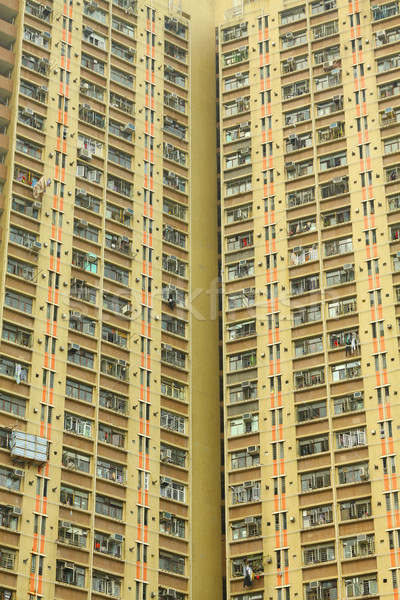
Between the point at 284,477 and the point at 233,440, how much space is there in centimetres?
482

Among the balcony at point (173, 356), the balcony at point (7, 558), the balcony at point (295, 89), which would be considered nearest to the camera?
the balcony at point (7, 558)

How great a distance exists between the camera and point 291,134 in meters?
90.2

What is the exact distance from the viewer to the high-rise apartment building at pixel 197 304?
76.6 meters

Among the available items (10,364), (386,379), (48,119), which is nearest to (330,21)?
(48,119)

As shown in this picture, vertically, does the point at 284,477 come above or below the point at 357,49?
below

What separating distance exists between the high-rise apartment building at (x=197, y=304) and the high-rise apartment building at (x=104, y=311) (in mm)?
141

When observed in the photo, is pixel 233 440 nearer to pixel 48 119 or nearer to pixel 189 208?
pixel 189 208

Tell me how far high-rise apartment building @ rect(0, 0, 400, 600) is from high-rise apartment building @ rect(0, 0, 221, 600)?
14cm

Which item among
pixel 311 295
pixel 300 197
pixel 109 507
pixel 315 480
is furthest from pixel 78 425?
pixel 300 197

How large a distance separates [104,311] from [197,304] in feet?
29.6

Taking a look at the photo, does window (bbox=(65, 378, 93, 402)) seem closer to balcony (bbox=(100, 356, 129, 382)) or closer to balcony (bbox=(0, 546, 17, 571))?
balcony (bbox=(100, 356, 129, 382))

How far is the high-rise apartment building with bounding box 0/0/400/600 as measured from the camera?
7656 cm

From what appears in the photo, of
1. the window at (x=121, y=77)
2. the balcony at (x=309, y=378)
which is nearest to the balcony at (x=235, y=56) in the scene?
the window at (x=121, y=77)

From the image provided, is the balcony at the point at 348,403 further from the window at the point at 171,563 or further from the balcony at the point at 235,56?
the balcony at the point at 235,56
